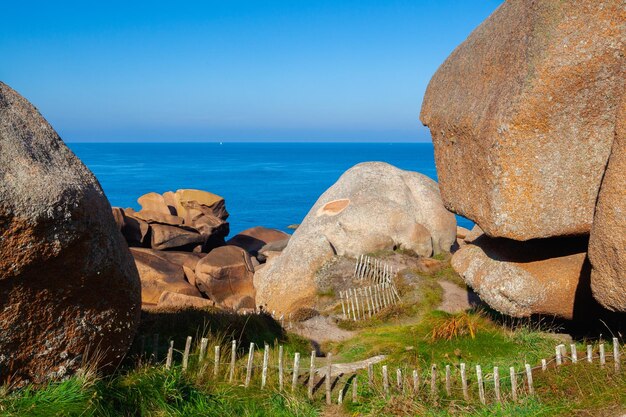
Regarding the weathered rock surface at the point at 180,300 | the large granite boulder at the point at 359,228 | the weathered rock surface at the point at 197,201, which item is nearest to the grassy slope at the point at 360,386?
the weathered rock surface at the point at 180,300

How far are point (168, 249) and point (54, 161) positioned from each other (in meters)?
19.3

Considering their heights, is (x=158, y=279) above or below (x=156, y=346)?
below

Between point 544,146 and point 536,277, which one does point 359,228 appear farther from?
point 544,146

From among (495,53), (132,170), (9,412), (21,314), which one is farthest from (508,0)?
(132,170)

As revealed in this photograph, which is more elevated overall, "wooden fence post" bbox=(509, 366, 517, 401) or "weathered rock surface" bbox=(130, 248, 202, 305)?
"wooden fence post" bbox=(509, 366, 517, 401)

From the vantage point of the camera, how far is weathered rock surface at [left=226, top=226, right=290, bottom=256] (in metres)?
31.5

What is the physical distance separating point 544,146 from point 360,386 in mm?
3994

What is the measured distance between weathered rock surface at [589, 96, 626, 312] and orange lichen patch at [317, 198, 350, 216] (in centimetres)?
1429

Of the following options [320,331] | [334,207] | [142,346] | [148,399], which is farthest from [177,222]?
[148,399]

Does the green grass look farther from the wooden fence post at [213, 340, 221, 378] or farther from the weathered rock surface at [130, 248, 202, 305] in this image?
the weathered rock surface at [130, 248, 202, 305]

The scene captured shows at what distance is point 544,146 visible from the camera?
8789 millimetres

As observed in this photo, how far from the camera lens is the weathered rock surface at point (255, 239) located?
31.5 metres

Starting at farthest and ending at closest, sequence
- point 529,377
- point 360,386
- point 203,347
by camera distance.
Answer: point 203,347 → point 360,386 → point 529,377

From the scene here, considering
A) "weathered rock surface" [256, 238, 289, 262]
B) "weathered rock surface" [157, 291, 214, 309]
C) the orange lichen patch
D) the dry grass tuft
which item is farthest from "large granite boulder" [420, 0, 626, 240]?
"weathered rock surface" [256, 238, 289, 262]
